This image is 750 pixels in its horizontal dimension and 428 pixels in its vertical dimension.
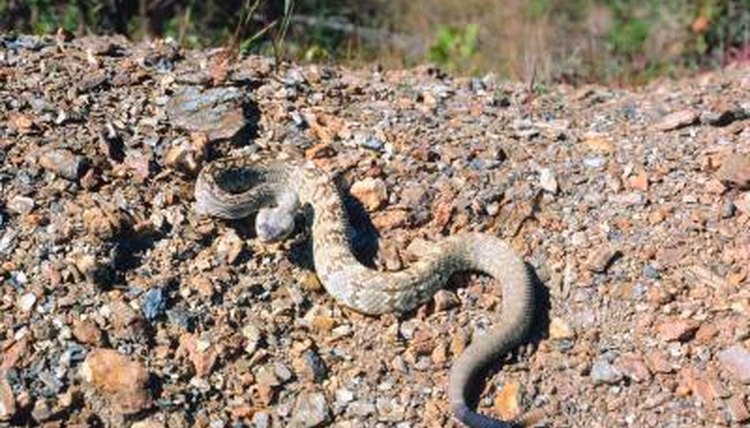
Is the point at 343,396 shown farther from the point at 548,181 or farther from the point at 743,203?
the point at 743,203

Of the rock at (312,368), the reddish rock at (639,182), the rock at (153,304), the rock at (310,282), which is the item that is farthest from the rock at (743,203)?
the rock at (153,304)

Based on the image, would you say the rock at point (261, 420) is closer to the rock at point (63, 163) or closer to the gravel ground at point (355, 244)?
the gravel ground at point (355, 244)

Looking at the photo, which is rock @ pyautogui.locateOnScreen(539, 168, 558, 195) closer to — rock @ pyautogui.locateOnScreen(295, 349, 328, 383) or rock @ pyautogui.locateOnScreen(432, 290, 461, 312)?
rock @ pyautogui.locateOnScreen(432, 290, 461, 312)

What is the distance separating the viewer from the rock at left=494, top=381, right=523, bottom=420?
5.29m

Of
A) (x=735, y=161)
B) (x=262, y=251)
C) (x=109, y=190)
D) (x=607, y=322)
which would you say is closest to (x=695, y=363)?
(x=607, y=322)

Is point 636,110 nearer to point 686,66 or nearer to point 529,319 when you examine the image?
point 529,319

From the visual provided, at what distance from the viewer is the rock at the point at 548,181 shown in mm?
6184

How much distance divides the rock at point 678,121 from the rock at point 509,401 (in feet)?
7.04

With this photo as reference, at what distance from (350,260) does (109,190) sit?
1317 mm

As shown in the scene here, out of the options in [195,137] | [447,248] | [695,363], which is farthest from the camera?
[195,137]

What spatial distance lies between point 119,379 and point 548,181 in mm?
A: 2562

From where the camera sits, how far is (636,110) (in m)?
7.11

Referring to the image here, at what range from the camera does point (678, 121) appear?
671 cm

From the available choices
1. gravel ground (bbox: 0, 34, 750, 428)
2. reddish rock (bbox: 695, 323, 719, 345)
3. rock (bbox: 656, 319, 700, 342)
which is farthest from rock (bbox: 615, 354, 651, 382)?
reddish rock (bbox: 695, 323, 719, 345)
